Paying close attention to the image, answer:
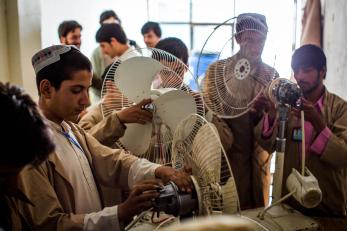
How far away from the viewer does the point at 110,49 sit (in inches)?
129

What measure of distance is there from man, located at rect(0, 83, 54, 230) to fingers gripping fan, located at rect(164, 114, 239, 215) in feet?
1.34

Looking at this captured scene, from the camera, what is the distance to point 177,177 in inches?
45.5

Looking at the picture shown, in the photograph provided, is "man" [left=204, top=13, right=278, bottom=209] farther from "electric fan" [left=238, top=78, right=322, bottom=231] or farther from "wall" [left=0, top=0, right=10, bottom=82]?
"wall" [left=0, top=0, right=10, bottom=82]

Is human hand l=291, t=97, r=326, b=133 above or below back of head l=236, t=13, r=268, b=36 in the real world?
below

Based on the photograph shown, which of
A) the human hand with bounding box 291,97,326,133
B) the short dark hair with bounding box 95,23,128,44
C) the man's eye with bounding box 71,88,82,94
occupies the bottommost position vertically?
the human hand with bounding box 291,97,326,133

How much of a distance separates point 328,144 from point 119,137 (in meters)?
0.86

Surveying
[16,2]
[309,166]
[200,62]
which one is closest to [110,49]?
[16,2]

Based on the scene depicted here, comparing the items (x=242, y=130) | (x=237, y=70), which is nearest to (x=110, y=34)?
(x=242, y=130)

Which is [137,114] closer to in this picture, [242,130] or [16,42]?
[242,130]

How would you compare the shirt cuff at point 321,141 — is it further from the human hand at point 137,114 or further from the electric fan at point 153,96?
the human hand at point 137,114

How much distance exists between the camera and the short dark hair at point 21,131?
0.78m

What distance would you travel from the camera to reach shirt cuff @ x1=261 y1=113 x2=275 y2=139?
1701mm

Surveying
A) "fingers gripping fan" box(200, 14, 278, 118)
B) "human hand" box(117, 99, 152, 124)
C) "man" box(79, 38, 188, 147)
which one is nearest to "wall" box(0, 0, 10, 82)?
"man" box(79, 38, 188, 147)

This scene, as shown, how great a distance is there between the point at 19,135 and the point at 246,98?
1121 mm
